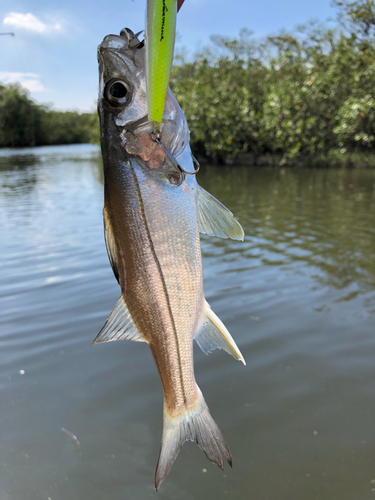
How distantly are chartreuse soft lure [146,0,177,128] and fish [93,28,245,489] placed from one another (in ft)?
0.86

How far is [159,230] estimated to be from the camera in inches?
53.5

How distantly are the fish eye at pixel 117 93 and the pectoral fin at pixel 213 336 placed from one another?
2.58 ft

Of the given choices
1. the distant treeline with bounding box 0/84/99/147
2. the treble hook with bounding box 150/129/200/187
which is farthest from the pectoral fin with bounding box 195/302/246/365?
the distant treeline with bounding box 0/84/99/147

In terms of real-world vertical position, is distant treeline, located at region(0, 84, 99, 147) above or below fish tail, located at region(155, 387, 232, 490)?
above

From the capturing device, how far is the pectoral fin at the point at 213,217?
1.50 metres

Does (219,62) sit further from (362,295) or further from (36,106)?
(36,106)

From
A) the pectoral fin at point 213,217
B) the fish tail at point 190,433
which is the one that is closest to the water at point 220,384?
the fish tail at point 190,433

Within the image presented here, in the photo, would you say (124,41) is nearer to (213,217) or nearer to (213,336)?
(213,217)

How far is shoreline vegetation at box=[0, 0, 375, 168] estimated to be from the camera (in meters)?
23.1

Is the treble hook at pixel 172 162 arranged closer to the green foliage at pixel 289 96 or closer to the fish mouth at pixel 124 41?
the fish mouth at pixel 124 41

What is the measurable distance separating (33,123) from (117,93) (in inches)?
3420

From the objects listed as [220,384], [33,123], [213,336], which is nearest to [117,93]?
[213,336]

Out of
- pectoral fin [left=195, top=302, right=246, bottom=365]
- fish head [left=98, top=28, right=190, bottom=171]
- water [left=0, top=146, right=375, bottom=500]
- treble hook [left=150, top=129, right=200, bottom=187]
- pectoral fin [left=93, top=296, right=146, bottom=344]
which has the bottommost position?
water [left=0, top=146, right=375, bottom=500]

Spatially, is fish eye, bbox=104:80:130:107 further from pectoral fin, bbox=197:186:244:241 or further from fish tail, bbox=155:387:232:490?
fish tail, bbox=155:387:232:490
